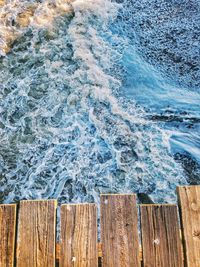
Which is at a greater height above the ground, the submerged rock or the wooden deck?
the submerged rock

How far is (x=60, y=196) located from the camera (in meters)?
3.59

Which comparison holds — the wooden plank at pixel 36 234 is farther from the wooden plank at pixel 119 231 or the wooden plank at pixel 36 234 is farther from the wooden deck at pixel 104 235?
the wooden plank at pixel 119 231

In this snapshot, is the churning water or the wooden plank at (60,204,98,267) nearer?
the wooden plank at (60,204,98,267)

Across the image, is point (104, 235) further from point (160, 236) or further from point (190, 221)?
point (190, 221)

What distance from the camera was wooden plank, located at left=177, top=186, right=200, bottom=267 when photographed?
89.4 inches

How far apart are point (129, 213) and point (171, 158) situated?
159cm

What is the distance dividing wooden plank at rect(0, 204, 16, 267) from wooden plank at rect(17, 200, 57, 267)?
4cm

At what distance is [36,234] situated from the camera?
7.66 feet

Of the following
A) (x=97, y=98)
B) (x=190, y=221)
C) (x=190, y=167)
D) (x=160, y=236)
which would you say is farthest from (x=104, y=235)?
(x=97, y=98)

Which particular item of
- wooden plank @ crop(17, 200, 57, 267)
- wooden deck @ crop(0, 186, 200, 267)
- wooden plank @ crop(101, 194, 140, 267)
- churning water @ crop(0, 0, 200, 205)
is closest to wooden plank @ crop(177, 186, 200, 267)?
wooden deck @ crop(0, 186, 200, 267)

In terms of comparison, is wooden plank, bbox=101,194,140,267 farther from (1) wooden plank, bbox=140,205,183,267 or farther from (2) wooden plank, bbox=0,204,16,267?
(2) wooden plank, bbox=0,204,16,267

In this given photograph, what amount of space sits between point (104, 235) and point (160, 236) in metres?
0.37

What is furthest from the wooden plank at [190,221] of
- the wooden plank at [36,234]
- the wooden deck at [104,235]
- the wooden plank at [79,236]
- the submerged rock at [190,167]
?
the submerged rock at [190,167]

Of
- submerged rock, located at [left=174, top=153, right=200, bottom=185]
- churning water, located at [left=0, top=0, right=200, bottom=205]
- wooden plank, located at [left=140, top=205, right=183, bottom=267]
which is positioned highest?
churning water, located at [left=0, top=0, right=200, bottom=205]
